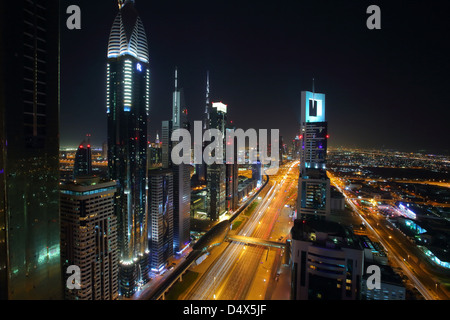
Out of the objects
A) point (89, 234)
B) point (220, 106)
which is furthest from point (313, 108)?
point (89, 234)

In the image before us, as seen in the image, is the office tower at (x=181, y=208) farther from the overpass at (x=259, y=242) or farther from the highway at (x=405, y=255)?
the highway at (x=405, y=255)

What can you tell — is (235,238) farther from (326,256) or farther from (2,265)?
(2,265)

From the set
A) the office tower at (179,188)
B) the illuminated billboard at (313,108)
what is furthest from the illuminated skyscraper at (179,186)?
the illuminated billboard at (313,108)

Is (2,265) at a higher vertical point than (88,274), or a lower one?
higher

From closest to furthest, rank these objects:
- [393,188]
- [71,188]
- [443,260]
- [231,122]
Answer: [71,188] < [443,260] < [231,122] < [393,188]

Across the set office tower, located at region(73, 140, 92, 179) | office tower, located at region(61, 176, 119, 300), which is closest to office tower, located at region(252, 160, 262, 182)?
office tower, located at region(73, 140, 92, 179)
